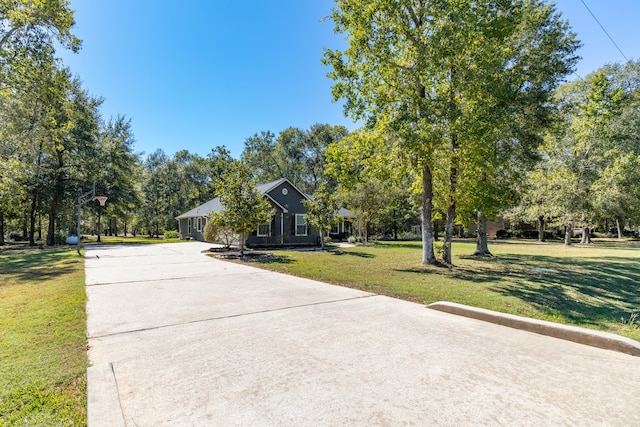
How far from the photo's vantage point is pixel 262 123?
4481 cm

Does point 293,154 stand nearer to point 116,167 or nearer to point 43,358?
point 116,167

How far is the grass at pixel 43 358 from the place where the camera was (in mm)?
2570

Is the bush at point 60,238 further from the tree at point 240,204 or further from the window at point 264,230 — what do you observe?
the tree at point 240,204

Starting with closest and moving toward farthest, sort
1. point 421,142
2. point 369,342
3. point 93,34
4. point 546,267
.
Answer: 1. point 369,342
2. point 421,142
3. point 546,267
4. point 93,34

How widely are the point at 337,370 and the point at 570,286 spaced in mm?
8282

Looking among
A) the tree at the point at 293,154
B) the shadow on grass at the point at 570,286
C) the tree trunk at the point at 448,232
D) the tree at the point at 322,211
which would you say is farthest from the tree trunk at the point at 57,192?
the tree trunk at the point at 448,232

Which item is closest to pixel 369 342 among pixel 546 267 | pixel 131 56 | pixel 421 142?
pixel 421 142

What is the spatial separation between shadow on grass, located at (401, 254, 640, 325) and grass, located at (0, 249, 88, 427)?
6.82 metres

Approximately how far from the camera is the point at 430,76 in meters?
10.4

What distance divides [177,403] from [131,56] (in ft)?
59.0

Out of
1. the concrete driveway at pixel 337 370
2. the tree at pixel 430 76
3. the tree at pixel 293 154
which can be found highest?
the tree at pixel 293 154

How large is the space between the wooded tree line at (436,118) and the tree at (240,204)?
1322 millimetres

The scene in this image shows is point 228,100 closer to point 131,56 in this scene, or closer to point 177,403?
point 131,56

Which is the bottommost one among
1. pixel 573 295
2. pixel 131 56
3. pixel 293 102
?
pixel 573 295
